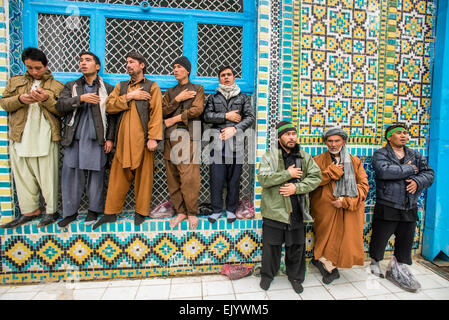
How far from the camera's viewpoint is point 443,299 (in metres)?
2.62

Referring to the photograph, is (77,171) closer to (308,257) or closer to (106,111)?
(106,111)

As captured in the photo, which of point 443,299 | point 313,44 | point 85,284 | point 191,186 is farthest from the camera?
point 313,44

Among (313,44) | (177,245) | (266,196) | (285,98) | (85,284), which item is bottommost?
(85,284)

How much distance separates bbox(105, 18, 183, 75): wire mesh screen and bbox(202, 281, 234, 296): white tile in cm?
269

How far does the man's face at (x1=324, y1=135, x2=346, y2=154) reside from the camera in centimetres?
290

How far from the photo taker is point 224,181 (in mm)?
3170

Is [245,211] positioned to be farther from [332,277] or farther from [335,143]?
[335,143]

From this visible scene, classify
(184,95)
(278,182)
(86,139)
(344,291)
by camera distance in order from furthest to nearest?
(184,95), (86,139), (344,291), (278,182)

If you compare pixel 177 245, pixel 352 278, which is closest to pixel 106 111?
pixel 177 245

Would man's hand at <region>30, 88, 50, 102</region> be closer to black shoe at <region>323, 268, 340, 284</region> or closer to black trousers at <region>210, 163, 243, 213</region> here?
black trousers at <region>210, 163, 243, 213</region>

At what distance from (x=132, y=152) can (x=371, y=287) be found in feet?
10.0

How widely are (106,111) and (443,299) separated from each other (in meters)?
4.14

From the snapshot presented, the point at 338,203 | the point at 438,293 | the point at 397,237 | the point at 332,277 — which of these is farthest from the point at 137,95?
the point at 438,293

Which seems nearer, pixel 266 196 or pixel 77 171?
pixel 266 196
